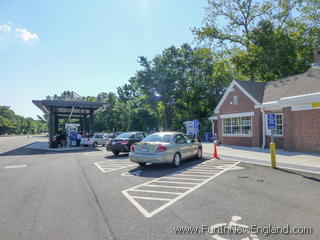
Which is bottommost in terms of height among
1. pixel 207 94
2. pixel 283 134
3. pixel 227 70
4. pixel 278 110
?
pixel 283 134

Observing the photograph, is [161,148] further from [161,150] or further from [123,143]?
[123,143]

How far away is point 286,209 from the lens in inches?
179

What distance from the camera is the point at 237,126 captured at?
60.7ft

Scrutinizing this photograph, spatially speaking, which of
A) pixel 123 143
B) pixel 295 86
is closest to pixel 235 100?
pixel 295 86

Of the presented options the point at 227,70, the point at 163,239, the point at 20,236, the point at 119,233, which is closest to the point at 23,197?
the point at 20,236

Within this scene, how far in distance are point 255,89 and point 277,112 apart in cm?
362

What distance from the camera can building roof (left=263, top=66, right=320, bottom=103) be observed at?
13940 mm

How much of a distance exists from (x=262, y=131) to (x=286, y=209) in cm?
1274

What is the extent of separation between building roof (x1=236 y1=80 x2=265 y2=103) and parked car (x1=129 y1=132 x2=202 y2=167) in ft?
31.4

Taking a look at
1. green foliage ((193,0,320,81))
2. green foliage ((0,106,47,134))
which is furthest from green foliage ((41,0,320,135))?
green foliage ((0,106,47,134))

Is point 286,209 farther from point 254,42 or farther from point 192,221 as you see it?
point 254,42

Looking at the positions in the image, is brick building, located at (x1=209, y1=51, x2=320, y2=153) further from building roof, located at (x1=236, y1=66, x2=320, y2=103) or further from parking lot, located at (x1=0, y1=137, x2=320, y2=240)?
parking lot, located at (x1=0, y1=137, x2=320, y2=240)

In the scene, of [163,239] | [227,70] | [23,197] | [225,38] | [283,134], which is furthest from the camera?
[227,70]

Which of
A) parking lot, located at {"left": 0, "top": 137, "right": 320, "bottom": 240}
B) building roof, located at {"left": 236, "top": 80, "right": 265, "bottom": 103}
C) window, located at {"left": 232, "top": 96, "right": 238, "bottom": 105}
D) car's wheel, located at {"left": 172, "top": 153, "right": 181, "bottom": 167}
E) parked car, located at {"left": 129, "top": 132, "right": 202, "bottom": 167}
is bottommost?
parking lot, located at {"left": 0, "top": 137, "right": 320, "bottom": 240}
